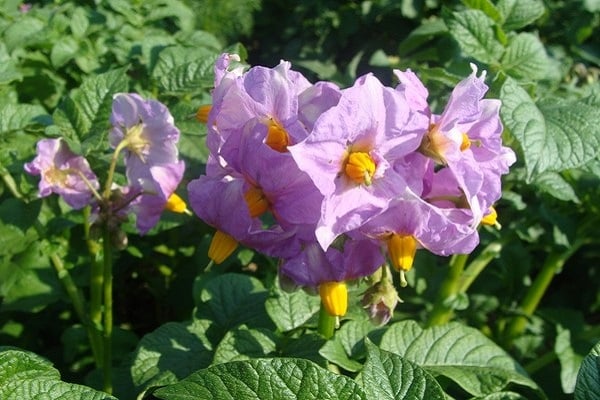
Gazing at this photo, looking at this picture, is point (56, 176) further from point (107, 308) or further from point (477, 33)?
point (477, 33)

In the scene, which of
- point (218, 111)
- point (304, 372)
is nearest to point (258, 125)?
point (218, 111)

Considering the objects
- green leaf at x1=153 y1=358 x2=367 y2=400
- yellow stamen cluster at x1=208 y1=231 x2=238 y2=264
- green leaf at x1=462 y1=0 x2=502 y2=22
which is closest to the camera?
green leaf at x1=153 y1=358 x2=367 y2=400

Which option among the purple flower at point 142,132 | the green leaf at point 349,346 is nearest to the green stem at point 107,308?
the purple flower at point 142,132

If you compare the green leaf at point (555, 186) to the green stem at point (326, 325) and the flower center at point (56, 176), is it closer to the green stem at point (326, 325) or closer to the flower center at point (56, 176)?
the green stem at point (326, 325)

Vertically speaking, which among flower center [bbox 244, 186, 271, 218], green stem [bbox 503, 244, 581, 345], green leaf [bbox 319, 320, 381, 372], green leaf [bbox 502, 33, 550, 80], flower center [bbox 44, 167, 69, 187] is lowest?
green stem [bbox 503, 244, 581, 345]

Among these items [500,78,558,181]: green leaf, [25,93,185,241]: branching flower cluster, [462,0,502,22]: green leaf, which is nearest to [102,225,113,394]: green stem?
[25,93,185,241]: branching flower cluster

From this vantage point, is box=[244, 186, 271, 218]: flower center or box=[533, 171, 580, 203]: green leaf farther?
box=[533, 171, 580, 203]: green leaf

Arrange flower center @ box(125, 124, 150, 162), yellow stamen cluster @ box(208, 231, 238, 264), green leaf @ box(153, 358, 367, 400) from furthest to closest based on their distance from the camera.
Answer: flower center @ box(125, 124, 150, 162)
yellow stamen cluster @ box(208, 231, 238, 264)
green leaf @ box(153, 358, 367, 400)

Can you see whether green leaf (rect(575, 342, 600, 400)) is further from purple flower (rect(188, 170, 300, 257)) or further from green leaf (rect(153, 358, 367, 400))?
purple flower (rect(188, 170, 300, 257))
